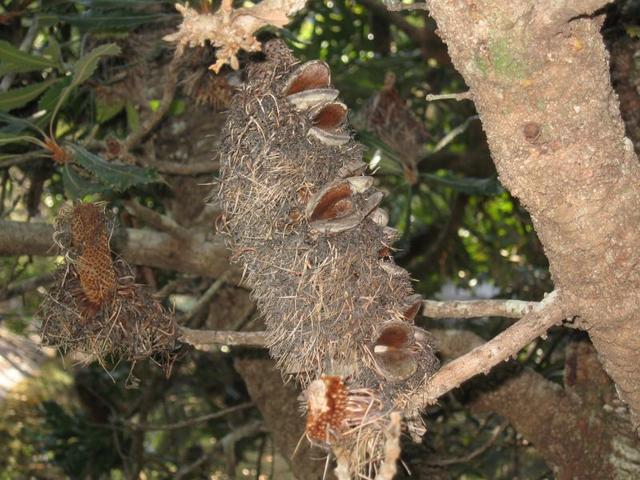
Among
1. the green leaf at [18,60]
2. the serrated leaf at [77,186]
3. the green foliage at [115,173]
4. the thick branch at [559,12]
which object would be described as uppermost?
the thick branch at [559,12]

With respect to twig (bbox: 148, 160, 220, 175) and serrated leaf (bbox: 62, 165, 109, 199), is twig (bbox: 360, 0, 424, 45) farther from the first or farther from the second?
serrated leaf (bbox: 62, 165, 109, 199)

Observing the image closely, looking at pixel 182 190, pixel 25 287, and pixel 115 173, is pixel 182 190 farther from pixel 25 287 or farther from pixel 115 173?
pixel 115 173

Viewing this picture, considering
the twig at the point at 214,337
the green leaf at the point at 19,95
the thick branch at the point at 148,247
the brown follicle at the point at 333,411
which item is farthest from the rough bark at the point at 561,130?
the green leaf at the point at 19,95

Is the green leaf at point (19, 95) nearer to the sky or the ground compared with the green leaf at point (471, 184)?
nearer to the sky

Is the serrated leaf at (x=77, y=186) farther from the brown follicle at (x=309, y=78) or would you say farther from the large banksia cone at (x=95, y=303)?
the brown follicle at (x=309, y=78)

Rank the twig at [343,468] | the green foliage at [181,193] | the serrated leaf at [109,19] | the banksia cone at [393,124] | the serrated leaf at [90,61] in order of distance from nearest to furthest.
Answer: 1. the twig at [343,468]
2. the serrated leaf at [90,61]
3. the serrated leaf at [109,19]
4. the green foliage at [181,193]
5. the banksia cone at [393,124]

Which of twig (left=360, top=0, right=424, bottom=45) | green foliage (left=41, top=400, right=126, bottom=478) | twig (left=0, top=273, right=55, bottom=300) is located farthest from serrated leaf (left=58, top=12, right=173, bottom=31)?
green foliage (left=41, top=400, right=126, bottom=478)

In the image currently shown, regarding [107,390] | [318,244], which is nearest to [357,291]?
[318,244]
